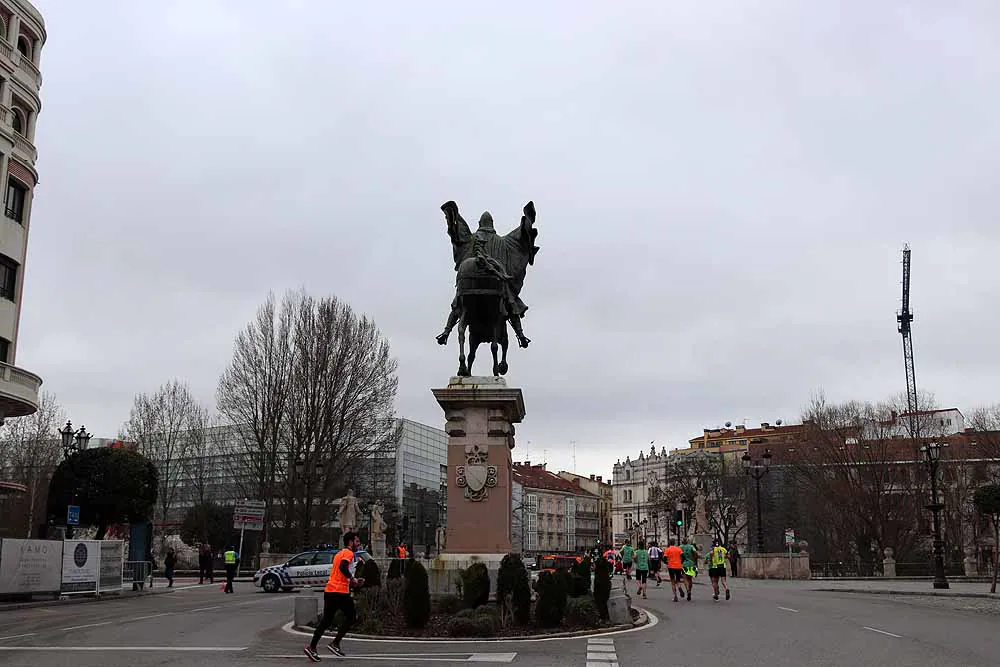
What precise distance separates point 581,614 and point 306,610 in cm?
484

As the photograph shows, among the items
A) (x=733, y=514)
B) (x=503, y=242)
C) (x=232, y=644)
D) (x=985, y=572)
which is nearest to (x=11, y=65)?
(x=503, y=242)

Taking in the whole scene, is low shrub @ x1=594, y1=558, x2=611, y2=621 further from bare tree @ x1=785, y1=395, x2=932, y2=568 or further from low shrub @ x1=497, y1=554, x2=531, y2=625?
bare tree @ x1=785, y1=395, x2=932, y2=568

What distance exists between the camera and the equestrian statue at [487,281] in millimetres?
16822

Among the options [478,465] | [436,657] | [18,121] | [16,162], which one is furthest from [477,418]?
[18,121]

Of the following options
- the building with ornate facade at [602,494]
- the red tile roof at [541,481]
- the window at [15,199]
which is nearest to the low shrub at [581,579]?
the window at [15,199]

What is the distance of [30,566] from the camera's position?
26.1 m

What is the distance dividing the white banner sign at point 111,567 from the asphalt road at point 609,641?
25.8 ft

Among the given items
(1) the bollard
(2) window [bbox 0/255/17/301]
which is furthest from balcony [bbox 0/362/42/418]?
(1) the bollard

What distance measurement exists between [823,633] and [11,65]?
34.3 m

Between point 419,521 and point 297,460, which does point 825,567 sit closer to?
point 297,460

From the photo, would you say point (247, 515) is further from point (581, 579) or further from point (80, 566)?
point (581, 579)

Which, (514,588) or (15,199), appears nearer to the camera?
(514,588)

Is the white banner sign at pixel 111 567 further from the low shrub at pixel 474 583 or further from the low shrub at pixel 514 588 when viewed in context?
the low shrub at pixel 514 588

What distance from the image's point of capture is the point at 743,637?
1436 centimetres
